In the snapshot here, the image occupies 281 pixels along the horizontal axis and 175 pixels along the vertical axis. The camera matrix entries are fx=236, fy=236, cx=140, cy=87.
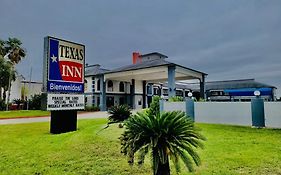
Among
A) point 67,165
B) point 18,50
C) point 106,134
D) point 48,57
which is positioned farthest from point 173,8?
point 18,50

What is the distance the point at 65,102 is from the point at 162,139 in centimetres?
961

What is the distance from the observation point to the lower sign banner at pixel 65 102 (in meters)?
12.3

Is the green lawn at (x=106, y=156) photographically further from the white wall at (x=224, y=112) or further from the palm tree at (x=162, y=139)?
the white wall at (x=224, y=112)

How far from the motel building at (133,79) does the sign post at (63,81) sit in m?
14.5

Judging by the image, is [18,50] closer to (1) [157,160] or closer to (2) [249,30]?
(2) [249,30]

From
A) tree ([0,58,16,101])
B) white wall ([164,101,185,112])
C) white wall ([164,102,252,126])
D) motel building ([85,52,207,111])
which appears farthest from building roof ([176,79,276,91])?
tree ([0,58,16,101])

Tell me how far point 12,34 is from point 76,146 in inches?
1430

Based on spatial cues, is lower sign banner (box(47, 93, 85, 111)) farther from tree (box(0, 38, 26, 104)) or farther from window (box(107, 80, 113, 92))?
tree (box(0, 38, 26, 104))

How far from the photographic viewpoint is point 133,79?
130ft

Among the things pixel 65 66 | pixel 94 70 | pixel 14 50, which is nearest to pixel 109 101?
pixel 94 70

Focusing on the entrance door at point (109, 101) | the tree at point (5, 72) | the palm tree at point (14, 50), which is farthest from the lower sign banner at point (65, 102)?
the palm tree at point (14, 50)

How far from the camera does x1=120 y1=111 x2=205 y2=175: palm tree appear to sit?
460 centimetres

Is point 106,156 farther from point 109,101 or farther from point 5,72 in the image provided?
point 5,72

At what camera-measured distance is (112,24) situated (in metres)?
23.0
